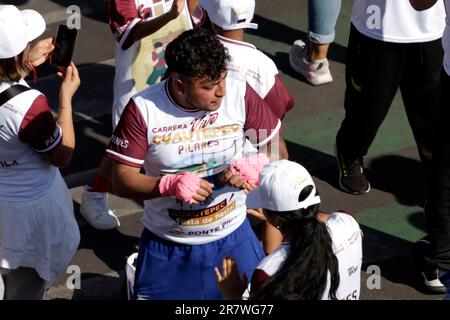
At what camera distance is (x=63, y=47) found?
18.8 feet

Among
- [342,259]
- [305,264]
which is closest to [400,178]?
[342,259]

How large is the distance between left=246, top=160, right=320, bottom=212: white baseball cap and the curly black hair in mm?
593

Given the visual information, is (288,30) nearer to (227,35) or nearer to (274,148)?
(227,35)

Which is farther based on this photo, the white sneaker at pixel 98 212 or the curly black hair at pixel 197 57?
the white sneaker at pixel 98 212

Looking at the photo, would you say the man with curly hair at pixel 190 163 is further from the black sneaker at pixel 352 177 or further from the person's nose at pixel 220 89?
the black sneaker at pixel 352 177

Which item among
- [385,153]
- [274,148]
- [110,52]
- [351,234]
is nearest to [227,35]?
[274,148]

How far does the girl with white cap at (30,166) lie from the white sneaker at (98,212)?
1.23 metres

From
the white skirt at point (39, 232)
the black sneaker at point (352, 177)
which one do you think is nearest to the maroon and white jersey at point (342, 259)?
the white skirt at point (39, 232)

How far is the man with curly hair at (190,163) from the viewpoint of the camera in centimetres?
514

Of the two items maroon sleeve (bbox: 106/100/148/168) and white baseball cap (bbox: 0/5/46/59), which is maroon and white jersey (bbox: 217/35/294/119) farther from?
white baseball cap (bbox: 0/5/46/59)

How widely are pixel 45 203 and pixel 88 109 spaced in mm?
3099

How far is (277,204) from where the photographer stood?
470cm

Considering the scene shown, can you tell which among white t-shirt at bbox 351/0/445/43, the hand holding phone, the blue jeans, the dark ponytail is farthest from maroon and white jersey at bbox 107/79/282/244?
the blue jeans

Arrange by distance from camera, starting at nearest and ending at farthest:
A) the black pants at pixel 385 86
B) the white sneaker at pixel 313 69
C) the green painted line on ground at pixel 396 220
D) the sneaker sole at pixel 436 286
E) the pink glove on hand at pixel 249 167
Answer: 1. the pink glove on hand at pixel 249 167
2. the sneaker sole at pixel 436 286
3. the black pants at pixel 385 86
4. the green painted line on ground at pixel 396 220
5. the white sneaker at pixel 313 69
